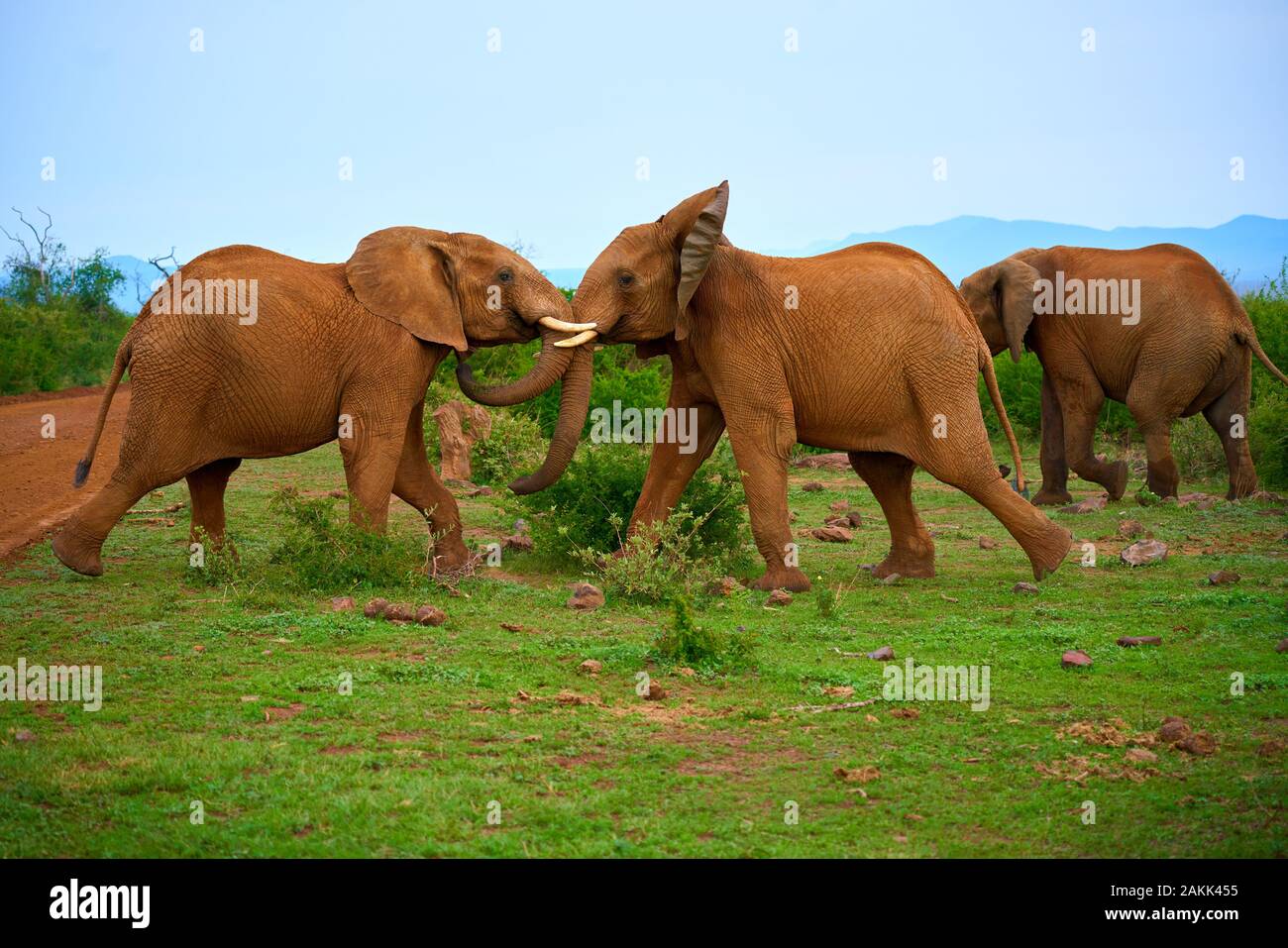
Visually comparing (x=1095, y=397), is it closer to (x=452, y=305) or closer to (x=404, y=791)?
(x=452, y=305)

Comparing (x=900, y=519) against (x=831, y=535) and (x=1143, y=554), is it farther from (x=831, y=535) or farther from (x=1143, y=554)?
(x=1143, y=554)

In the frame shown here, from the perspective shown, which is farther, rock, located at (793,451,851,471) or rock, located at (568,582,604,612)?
rock, located at (793,451,851,471)

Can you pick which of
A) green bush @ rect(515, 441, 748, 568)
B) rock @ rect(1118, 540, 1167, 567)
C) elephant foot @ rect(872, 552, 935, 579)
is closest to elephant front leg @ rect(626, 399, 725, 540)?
green bush @ rect(515, 441, 748, 568)

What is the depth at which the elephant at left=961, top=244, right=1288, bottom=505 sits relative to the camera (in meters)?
15.2

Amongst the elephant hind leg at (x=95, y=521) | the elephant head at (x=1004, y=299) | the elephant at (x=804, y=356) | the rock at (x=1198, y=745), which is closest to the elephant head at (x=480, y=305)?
the elephant at (x=804, y=356)

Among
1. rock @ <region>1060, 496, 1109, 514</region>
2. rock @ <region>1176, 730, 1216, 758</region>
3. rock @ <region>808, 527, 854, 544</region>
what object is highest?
rock @ <region>1060, 496, 1109, 514</region>

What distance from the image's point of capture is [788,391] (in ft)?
35.8

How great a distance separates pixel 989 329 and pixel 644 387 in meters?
5.13

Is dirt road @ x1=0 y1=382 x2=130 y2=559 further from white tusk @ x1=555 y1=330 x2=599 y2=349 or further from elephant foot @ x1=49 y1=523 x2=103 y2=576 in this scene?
→ white tusk @ x1=555 y1=330 x2=599 y2=349

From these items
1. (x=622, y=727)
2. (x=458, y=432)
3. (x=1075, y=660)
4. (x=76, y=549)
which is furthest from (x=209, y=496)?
(x=1075, y=660)

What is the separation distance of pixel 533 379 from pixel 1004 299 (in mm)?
6732

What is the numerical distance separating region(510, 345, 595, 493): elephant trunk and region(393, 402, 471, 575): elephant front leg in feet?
2.86

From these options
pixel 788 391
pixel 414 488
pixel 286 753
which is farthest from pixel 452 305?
pixel 286 753

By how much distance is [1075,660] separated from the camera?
8320 mm
